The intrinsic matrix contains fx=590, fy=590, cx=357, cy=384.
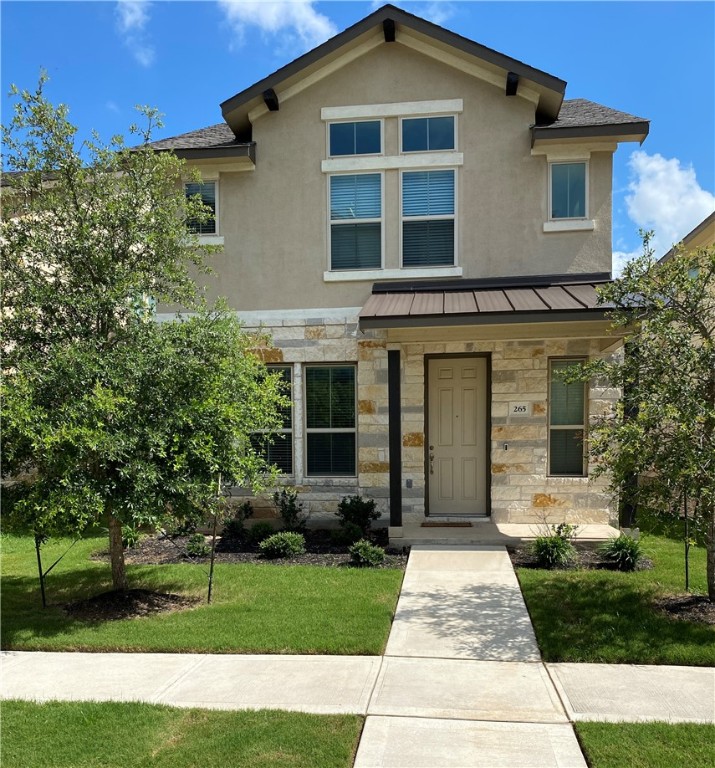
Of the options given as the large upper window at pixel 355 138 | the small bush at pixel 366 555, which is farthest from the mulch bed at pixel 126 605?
the large upper window at pixel 355 138

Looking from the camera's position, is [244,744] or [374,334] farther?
[374,334]

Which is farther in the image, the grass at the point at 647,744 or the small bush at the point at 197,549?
the small bush at the point at 197,549

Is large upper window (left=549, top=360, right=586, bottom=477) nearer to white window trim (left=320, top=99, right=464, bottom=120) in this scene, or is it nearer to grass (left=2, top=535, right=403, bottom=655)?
grass (left=2, top=535, right=403, bottom=655)

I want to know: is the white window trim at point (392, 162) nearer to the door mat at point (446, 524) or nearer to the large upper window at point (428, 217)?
the large upper window at point (428, 217)

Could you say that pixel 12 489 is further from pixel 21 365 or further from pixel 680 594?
pixel 680 594

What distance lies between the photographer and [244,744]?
12.0 feet

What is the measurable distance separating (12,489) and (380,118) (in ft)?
24.7

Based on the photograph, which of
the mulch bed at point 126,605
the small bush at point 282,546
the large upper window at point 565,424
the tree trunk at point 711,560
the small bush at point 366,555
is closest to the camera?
the tree trunk at point 711,560

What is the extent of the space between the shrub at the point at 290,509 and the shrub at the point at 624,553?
14.9 feet

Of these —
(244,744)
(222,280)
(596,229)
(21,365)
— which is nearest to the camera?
(244,744)

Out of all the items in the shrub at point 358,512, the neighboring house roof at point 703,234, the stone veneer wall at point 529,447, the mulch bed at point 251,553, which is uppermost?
the neighboring house roof at point 703,234

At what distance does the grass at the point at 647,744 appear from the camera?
11.3 feet

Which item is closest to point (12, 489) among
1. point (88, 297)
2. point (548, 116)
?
point (88, 297)

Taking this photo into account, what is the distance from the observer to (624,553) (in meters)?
7.30
